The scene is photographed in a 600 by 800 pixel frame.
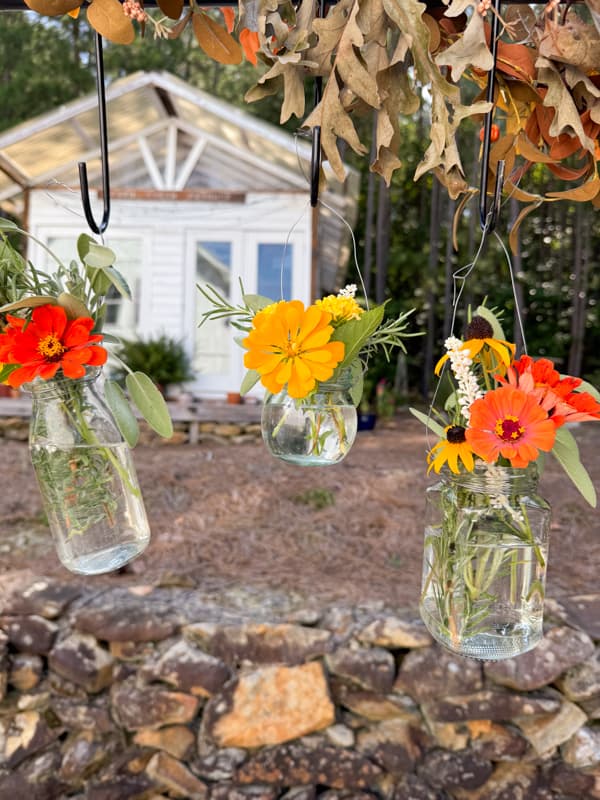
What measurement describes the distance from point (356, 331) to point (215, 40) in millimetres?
336

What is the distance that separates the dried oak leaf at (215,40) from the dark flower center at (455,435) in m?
0.44

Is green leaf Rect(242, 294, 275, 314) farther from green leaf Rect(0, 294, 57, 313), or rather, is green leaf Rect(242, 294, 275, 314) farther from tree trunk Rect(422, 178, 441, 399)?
tree trunk Rect(422, 178, 441, 399)

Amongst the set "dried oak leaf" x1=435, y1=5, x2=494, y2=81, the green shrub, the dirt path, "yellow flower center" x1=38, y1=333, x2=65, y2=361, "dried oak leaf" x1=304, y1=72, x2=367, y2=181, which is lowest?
the dirt path

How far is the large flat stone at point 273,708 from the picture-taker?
2475 millimetres

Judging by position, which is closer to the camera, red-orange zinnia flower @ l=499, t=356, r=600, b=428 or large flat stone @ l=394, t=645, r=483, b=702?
red-orange zinnia flower @ l=499, t=356, r=600, b=428

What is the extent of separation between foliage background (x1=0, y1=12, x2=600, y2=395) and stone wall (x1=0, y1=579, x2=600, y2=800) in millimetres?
5925

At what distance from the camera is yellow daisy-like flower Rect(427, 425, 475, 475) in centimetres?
72

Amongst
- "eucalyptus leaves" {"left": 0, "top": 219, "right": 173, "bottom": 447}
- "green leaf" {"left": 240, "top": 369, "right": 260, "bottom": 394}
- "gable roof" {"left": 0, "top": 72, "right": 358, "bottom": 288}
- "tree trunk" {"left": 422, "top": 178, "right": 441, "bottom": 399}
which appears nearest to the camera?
"eucalyptus leaves" {"left": 0, "top": 219, "right": 173, "bottom": 447}

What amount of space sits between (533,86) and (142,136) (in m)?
5.61

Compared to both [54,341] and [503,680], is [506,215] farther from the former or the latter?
[54,341]

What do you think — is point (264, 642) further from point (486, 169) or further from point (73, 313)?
point (486, 169)

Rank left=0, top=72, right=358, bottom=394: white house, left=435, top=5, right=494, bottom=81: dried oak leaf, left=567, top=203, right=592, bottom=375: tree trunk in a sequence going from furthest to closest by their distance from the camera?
left=567, top=203, right=592, bottom=375: tree trunk
left=0, top=72, right=358, bottom=394: white house
left=435, top=5, right=494, bottom=81: dried oak leaf

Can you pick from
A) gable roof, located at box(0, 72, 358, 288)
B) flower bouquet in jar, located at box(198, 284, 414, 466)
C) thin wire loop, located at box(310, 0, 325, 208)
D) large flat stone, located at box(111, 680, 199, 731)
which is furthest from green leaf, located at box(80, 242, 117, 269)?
gable roof, located at box(0, 72, 358, 288)

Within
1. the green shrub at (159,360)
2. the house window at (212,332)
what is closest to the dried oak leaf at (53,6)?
the green shrub at (159,360)
